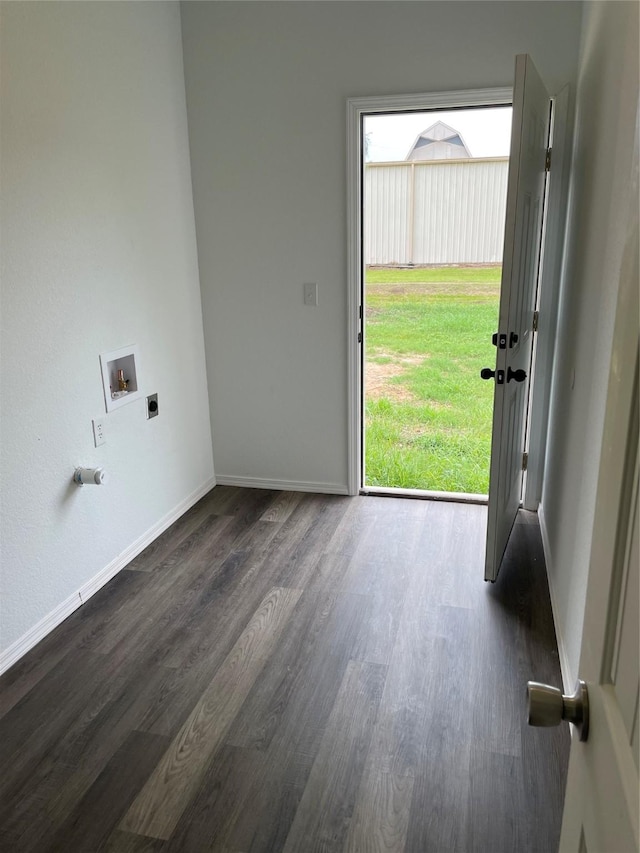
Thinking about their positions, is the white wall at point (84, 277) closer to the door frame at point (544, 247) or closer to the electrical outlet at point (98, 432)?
the electrical outlet at point (98, 432)

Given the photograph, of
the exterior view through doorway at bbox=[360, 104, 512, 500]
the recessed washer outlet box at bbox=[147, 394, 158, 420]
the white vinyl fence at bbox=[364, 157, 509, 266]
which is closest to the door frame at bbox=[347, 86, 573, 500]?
the recessed washer outlet box at bbox=[147, 394, 158, 420]

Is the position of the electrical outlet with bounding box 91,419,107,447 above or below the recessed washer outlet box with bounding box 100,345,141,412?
below

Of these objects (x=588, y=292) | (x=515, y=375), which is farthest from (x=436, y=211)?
(x=588, y=292)

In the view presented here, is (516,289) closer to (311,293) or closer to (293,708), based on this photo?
(311,293)

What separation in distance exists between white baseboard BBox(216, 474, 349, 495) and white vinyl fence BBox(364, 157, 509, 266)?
10.4ft

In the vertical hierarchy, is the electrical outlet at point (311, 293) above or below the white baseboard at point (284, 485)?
above

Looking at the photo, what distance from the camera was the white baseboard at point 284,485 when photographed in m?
3.65

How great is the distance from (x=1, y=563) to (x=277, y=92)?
8.27ft

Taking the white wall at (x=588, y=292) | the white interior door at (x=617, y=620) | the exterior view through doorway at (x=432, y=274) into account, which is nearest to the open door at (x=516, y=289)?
the white wall at (x=588, y=292)

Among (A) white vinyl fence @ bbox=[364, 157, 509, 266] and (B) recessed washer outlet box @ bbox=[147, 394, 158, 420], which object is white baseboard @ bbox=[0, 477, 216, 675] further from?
(A) white vinyl fence @ bbox=[364, 157, 509, 266]

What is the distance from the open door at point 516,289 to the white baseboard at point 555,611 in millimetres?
174

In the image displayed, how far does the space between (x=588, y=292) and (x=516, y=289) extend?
0.98ft

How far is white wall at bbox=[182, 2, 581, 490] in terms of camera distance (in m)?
2.90

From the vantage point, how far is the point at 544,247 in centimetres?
300
